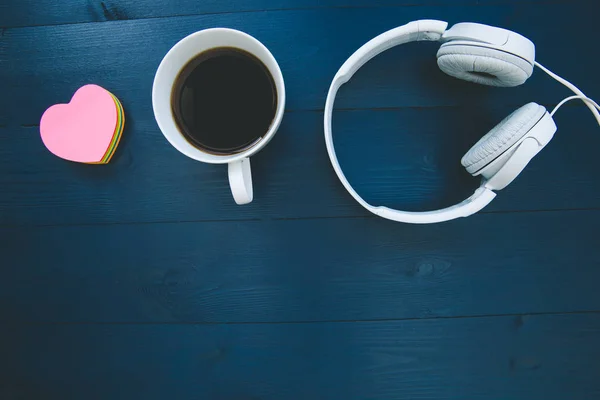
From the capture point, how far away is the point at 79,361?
0.58 metres

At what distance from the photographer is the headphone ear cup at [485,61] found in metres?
0.41

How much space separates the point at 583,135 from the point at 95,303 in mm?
703

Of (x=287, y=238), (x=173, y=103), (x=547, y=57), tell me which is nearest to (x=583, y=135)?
(x=547, y=57)

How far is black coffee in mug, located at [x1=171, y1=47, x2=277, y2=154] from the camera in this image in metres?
0.45

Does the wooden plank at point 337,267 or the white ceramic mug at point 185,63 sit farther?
the wooden plank at point 337,267

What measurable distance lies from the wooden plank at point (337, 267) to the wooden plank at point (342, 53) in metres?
0.17

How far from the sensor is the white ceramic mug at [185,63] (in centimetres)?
41

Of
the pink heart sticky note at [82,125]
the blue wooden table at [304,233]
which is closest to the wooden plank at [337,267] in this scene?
the blue wooden table at [304,233]

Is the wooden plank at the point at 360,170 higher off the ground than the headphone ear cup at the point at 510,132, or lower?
higher

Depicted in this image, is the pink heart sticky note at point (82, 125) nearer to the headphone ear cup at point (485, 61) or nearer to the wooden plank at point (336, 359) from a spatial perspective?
the wooden plank at point (336, 359)

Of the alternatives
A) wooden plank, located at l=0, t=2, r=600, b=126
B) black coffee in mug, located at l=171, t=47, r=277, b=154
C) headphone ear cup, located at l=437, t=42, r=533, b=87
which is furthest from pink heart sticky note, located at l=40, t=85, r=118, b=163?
headphone ear cup, located at l=437, t=42, r=533, b=87

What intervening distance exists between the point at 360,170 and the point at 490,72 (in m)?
0.19

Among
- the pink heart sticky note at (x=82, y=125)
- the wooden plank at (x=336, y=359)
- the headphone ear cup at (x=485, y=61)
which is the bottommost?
the wooden plank at (x=336, y=359)

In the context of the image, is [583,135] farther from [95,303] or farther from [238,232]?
[95,303]
